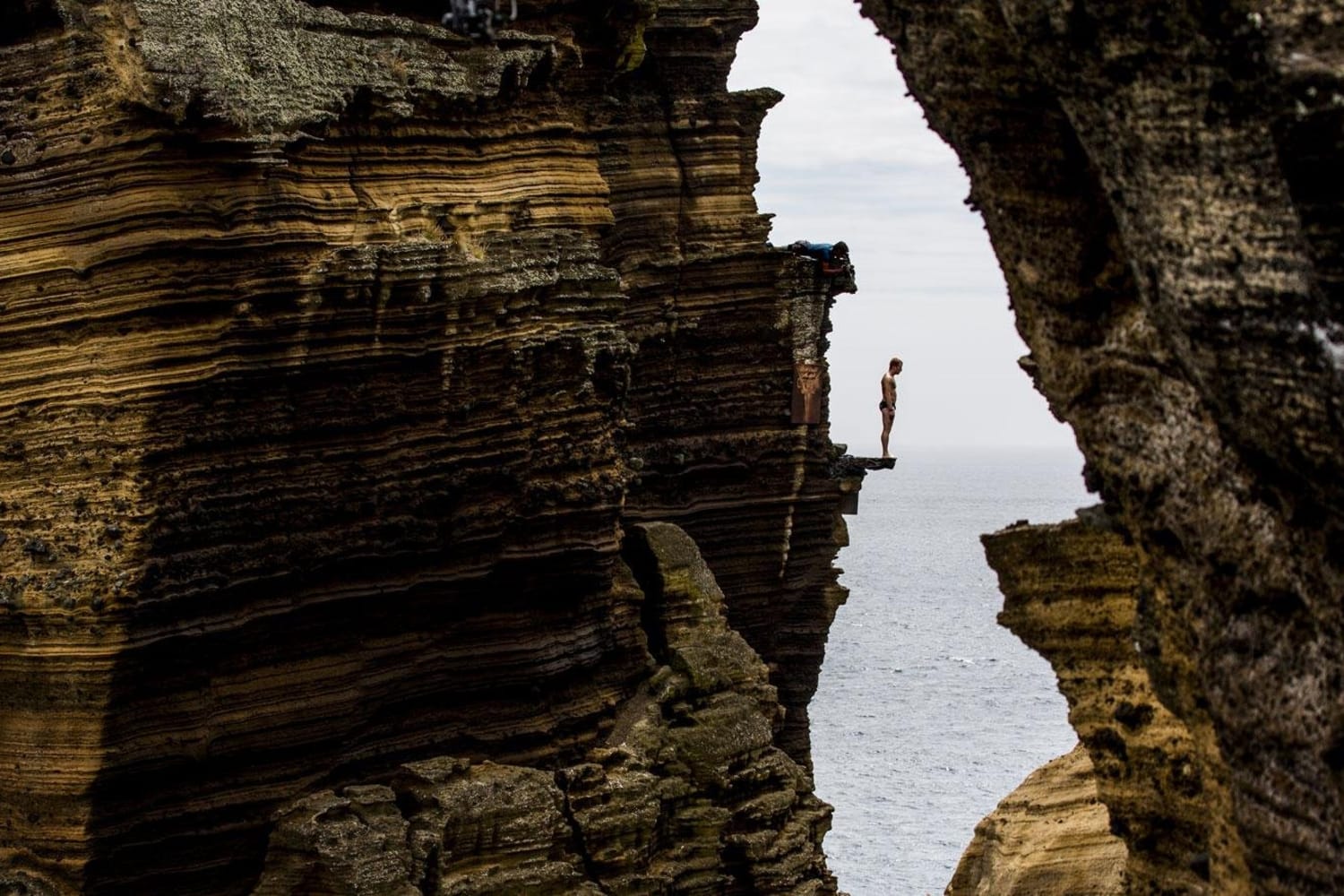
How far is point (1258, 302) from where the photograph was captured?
8398 millimetres

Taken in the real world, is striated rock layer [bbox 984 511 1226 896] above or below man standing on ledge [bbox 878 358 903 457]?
below

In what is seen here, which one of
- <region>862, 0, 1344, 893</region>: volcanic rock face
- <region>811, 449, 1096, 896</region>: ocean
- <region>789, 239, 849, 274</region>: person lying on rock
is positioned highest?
<region>789, 239, 849, 274</region>: person lying on rock

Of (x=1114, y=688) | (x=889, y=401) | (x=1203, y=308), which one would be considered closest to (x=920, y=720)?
(x=889, y=401)

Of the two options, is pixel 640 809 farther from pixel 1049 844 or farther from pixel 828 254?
pixel 828 254

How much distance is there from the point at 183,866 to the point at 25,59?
717 cm

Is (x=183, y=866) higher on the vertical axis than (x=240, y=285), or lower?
lower

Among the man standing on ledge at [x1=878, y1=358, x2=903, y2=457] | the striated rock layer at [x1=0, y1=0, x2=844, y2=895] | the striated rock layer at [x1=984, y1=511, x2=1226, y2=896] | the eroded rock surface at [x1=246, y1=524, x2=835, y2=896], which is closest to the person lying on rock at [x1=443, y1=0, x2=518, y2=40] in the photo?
the striated rock layer at [x1=0, y1=0, x2=844, y2=895]

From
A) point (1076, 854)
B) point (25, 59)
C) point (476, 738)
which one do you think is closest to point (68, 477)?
point (25, 59)

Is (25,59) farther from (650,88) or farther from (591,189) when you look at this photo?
(650,88)

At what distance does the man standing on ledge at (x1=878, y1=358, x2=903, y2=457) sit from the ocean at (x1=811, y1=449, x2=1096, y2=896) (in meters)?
4.03

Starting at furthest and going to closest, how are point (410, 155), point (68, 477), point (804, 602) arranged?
point (804, 602), point (410, 155), point (68, 477)

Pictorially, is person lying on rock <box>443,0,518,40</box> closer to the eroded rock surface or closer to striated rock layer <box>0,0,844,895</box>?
striated rock layer <box>0,0,844,895</box>

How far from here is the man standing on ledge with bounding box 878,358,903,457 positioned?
3209cm

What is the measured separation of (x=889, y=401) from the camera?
3259 cm
